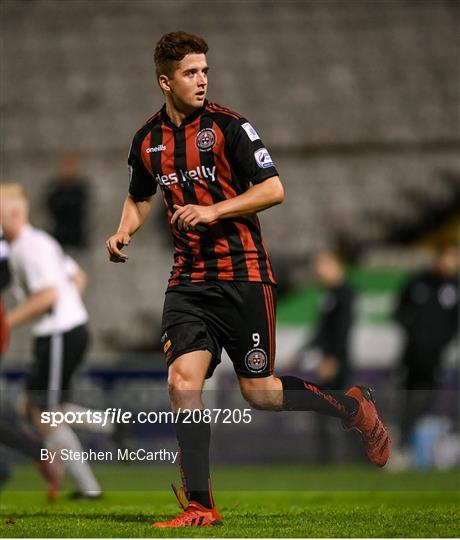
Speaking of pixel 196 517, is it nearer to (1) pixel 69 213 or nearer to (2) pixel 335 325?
(2) pixel 335 325

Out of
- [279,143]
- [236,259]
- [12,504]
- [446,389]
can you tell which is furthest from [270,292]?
[279,143]

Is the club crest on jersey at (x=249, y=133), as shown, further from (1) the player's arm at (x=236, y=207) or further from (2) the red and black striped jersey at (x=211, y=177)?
(1) the player's arm at (x=236, y=207)

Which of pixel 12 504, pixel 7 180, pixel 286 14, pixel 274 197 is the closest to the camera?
pixel 274 197

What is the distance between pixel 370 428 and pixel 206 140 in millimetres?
1520

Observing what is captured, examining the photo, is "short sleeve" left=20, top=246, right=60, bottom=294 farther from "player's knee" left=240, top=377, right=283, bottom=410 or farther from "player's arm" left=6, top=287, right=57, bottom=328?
"player's knee" left=240, top=377, right=283, bottom=410

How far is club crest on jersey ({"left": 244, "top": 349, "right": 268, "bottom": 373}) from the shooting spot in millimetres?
5359

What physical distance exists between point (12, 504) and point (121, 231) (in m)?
2.31

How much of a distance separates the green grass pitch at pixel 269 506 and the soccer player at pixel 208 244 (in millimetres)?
377

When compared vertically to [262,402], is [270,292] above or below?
above

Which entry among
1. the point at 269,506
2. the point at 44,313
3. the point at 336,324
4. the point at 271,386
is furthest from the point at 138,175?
the point at 336,324

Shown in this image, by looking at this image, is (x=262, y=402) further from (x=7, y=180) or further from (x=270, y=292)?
(x=7, y=180)

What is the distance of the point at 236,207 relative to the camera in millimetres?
5129

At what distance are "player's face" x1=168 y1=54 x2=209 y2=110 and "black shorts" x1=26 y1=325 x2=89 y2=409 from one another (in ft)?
10.1

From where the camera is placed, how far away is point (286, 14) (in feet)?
59.3
